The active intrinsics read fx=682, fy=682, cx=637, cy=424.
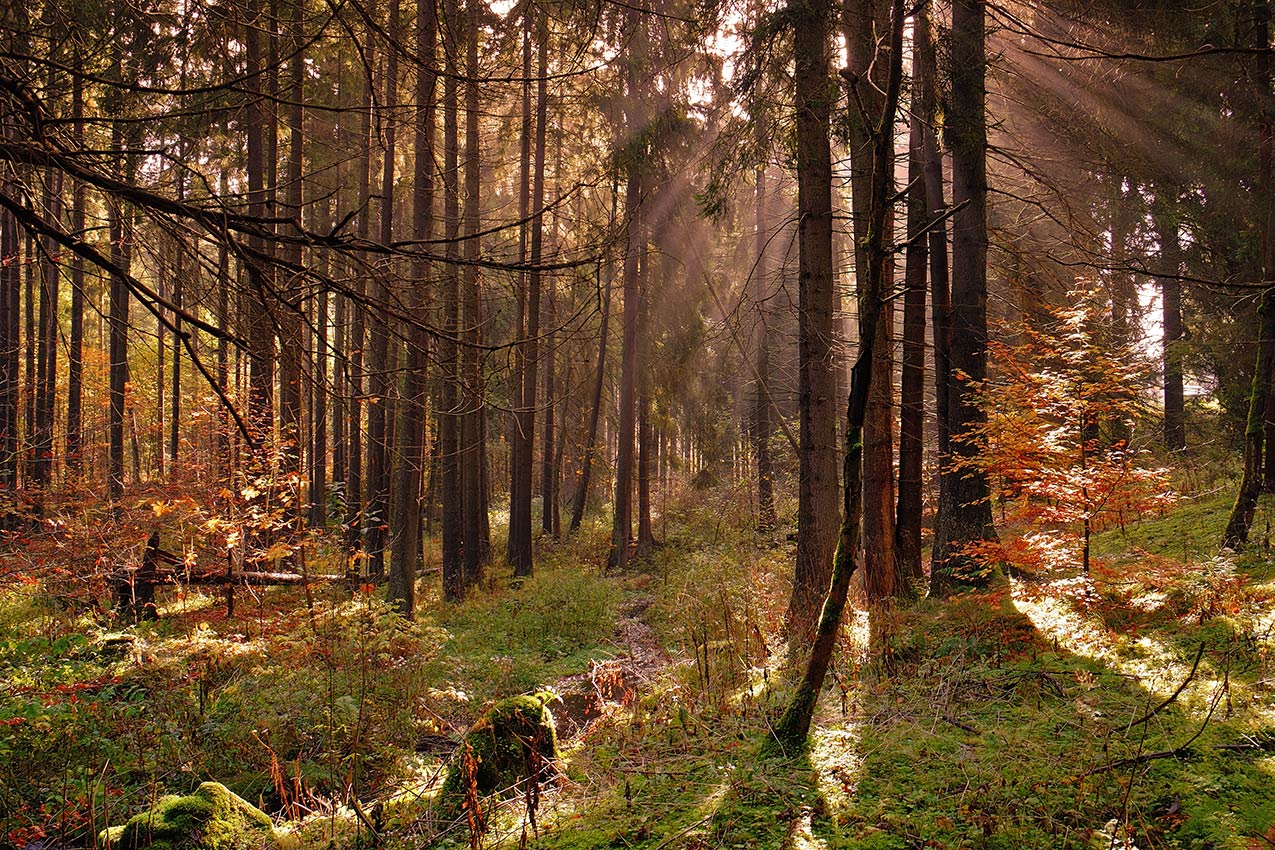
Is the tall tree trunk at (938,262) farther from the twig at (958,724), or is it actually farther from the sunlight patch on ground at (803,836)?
the sunlight patch on ground at (803,836)

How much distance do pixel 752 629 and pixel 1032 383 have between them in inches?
152

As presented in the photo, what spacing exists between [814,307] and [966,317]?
2.32 metres

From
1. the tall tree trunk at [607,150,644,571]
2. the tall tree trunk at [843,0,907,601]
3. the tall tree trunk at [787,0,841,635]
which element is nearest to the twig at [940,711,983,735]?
the tall tree trunk at [787,0,841,635]

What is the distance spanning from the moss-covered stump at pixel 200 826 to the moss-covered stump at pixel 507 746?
1.09m

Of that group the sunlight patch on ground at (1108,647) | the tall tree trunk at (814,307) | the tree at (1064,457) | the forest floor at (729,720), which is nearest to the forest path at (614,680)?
the forest floor at (729,720)

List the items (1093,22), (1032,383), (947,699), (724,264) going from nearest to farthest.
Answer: (947,699), (1032,383), (1093,22), (724,264)

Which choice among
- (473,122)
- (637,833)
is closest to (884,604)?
(637,833)

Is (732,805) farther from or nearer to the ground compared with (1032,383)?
nearer to the ground

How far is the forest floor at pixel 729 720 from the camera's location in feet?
10.8

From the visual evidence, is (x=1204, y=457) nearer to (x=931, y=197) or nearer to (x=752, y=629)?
(x=931, y=197)

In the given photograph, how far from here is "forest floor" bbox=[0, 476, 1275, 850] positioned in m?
3.28

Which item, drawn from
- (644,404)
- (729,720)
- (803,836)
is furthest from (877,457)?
(644,404)

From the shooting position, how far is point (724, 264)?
21953 millimetres

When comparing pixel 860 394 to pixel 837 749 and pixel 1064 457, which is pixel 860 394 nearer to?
pixel 837 749
